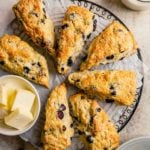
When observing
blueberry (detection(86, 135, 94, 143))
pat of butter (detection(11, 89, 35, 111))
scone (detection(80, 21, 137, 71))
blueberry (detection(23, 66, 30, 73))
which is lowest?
blueberry (detection(86, 135, 94, 143))

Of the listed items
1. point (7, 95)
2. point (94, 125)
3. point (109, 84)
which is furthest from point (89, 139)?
point (7, 95)

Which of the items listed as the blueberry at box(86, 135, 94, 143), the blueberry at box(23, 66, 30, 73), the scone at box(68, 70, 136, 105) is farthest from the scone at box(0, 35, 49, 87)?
the blueberry at box(86, 135, 94, 143)

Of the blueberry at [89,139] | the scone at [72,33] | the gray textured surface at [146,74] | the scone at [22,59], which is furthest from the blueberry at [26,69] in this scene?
the blueberry at [89,139]

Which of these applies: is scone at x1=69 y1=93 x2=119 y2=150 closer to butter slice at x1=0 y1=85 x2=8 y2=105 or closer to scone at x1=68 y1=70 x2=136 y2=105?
scone at x1=68 y1=70 x2=136 y2=105

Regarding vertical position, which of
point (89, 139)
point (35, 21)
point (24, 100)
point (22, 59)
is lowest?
point (89, 139)

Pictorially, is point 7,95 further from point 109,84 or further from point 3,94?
point 109,84

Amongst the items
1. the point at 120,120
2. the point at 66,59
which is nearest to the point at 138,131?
the point at 120,120
